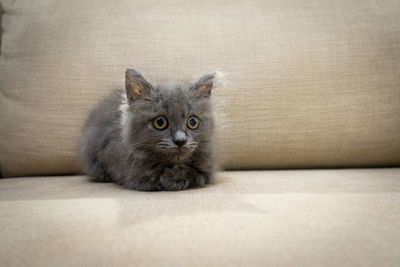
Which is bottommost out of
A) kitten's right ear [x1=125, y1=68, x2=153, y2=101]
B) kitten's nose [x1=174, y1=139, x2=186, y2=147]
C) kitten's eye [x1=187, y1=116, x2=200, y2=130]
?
kitten's nose [x1=174, y1=139, x2=186, y2=147]

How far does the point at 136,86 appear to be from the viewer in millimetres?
1649

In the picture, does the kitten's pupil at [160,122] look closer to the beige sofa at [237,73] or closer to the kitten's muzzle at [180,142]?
the kitten's muzzle at [180,142]

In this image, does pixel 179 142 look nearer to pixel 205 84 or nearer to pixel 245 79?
pixel 205 84

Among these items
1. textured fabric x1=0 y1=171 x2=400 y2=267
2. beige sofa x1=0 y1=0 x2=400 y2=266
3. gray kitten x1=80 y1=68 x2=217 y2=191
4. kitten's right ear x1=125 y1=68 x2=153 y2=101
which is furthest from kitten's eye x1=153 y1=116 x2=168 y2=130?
beige sofa x1=0 y1=0 x2=400 y2=266

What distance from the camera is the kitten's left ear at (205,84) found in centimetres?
170

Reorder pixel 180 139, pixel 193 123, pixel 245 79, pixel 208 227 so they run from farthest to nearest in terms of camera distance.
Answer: pixel 245 79, pixel 193 123, pixel 180 139, pixel 208 227

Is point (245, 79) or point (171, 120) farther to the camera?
point (245, 79)

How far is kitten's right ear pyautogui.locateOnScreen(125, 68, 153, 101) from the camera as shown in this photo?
63.7 inches

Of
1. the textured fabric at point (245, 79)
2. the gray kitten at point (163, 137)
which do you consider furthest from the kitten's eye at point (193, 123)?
the textured fabric at point (245, 79)

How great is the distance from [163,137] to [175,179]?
18 centimetres

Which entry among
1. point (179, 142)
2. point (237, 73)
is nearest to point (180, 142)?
point (179, 142)

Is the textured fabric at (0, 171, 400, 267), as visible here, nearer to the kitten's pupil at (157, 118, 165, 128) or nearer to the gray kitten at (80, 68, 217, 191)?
the gray kitten at (80, 68, 217, 191)

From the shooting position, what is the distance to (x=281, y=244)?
3.14ft

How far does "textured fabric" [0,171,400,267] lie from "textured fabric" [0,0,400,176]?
0.52m
